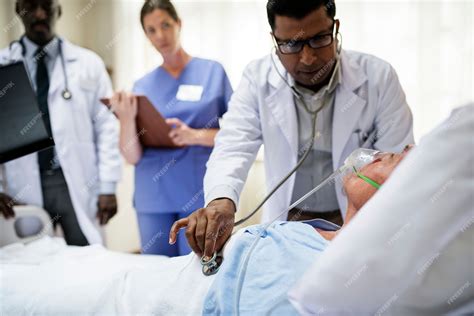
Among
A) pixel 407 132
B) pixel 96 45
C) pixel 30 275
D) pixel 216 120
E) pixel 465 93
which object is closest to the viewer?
pixel 30 275

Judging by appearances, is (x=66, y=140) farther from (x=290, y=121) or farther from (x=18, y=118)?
(x=290, y=121)

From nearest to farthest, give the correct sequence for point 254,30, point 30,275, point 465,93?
point 30,275 → point 465,93 → point 254,30

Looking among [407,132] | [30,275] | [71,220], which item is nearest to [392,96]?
[407,132]

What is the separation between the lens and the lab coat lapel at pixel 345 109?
1.55m

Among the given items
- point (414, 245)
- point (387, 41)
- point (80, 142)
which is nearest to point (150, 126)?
point (80, 142)

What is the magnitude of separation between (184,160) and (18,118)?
2.48 ft

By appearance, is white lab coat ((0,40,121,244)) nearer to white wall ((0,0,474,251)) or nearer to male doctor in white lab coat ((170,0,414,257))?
white wall ((0,0,474,251))

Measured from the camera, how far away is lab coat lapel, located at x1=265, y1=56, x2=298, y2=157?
159 centimetres

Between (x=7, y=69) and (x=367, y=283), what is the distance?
4.21ft

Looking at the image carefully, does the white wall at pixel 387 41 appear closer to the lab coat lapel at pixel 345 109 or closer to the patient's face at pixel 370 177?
the lab coat lapel at pixel 345 109

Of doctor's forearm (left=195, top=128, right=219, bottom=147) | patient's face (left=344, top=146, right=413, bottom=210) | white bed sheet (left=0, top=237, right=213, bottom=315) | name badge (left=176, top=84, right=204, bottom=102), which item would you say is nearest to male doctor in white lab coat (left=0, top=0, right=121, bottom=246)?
name badge (left=176, top=84, right=204, bottom=102)

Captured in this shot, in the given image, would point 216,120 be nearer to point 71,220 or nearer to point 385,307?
point 71,220

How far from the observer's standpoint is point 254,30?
272 cm

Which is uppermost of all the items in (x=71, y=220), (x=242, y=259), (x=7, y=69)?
(x=7, y=69)
